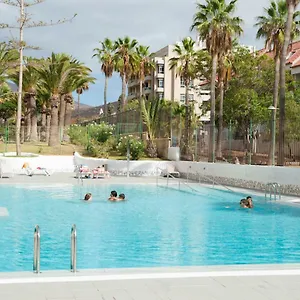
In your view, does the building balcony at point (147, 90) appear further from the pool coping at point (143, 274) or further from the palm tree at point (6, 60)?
the pool coping at point (143, 274)

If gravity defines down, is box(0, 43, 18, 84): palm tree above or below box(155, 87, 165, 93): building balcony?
below

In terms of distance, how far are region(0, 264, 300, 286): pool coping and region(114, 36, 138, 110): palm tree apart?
46.1 m

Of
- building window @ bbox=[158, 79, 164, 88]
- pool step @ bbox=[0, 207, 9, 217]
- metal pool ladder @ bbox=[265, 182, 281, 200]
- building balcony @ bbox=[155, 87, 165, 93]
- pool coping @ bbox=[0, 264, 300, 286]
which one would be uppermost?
building window @ bbox=[158, 79, 164, 88]

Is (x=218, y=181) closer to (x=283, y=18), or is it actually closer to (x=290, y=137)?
(x=290, y=137)

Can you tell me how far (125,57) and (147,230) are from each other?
41.6 metres

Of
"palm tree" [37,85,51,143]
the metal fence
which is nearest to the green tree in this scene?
the metal fence

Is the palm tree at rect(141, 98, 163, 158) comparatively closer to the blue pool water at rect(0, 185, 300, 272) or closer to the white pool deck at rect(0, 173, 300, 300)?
the blue pool water at rect(0, 185, 300, 272)

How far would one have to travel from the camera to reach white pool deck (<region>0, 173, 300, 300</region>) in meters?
5.56

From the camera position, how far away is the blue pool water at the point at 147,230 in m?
9.72

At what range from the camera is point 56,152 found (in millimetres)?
40125

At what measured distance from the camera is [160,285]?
19.7 ft

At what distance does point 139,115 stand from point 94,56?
2566 centimetres

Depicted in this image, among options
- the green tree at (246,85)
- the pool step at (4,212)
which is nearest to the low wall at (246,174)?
the green tree at (246,85)

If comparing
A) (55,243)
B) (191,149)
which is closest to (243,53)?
(191,149)
